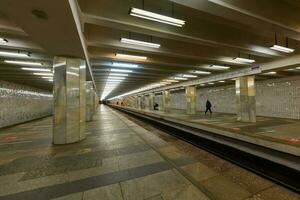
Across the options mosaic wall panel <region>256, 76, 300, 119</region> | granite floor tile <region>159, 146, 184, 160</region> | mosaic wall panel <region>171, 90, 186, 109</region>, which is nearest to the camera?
granite floor tile <region>159, 146, 184, 160</region>

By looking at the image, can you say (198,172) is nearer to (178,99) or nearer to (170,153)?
(170,153)

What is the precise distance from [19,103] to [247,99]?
19437mm

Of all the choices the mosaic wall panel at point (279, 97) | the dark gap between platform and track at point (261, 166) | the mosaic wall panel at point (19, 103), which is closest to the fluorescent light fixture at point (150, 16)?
the dark gap between platform and track at point (261, 166)

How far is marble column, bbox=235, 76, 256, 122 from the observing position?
40.1 feet

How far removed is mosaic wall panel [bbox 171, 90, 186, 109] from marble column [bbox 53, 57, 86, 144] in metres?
23.8

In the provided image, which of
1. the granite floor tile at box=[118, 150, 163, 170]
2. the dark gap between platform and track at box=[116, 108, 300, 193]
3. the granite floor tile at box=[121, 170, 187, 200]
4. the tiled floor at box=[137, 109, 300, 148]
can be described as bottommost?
the dark gap between platform and track at box=[116, 108, 300, 193]

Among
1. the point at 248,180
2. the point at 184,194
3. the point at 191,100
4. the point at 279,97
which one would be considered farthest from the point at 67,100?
the point at 279,97

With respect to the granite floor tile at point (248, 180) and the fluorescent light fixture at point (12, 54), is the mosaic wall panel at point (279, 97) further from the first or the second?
the fluorescent light fixture at point (12, 54)

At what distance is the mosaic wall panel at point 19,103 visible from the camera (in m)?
12.3

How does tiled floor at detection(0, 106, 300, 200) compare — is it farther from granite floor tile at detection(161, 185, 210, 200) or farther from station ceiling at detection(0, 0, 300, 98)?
station ceiling at detection(0, 0, 300, 98)

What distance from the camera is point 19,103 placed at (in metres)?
14.4

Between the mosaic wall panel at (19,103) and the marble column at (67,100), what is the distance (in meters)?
9.02

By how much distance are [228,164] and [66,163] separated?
4.66 m

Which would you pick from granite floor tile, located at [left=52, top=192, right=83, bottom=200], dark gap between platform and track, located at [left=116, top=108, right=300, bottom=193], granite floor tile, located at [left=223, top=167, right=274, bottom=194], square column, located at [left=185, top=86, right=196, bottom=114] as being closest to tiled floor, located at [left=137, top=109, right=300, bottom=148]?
dark gap between platform and track, located at [left=116, top=108, right=300, bottom=193]
